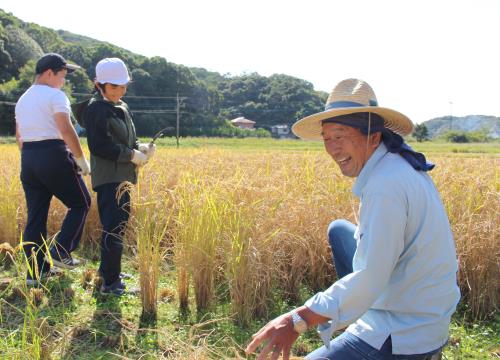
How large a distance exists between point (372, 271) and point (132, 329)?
133 centimetres

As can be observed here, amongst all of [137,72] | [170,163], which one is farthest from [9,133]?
[170,163]

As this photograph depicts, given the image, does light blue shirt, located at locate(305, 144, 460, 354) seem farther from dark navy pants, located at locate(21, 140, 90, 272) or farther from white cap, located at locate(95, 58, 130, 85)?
dark navy pants, located at locate(21, 140, 90, 272)

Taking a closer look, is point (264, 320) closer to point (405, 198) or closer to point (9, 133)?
point (405, 198)

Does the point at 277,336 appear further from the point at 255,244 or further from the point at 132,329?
the point at 255,244

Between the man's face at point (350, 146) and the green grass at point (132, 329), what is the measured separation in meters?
1.02

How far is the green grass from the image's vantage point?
2398mm

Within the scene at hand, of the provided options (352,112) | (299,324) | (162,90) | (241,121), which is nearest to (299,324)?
(299,324)

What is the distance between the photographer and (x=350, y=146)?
1.74m

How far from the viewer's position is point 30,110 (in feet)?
11.3

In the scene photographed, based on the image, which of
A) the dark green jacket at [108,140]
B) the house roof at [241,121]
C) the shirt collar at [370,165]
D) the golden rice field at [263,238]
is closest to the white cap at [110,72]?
the dark green jacket at [108,140]

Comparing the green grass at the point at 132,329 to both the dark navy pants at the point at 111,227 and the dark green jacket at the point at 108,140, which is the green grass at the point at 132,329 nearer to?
the dark navy pants at the point at 111,227

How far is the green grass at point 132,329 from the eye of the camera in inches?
94.4

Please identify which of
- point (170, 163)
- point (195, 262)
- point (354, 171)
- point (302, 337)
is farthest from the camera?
point (170, 163)

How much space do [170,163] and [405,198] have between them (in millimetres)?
5407
